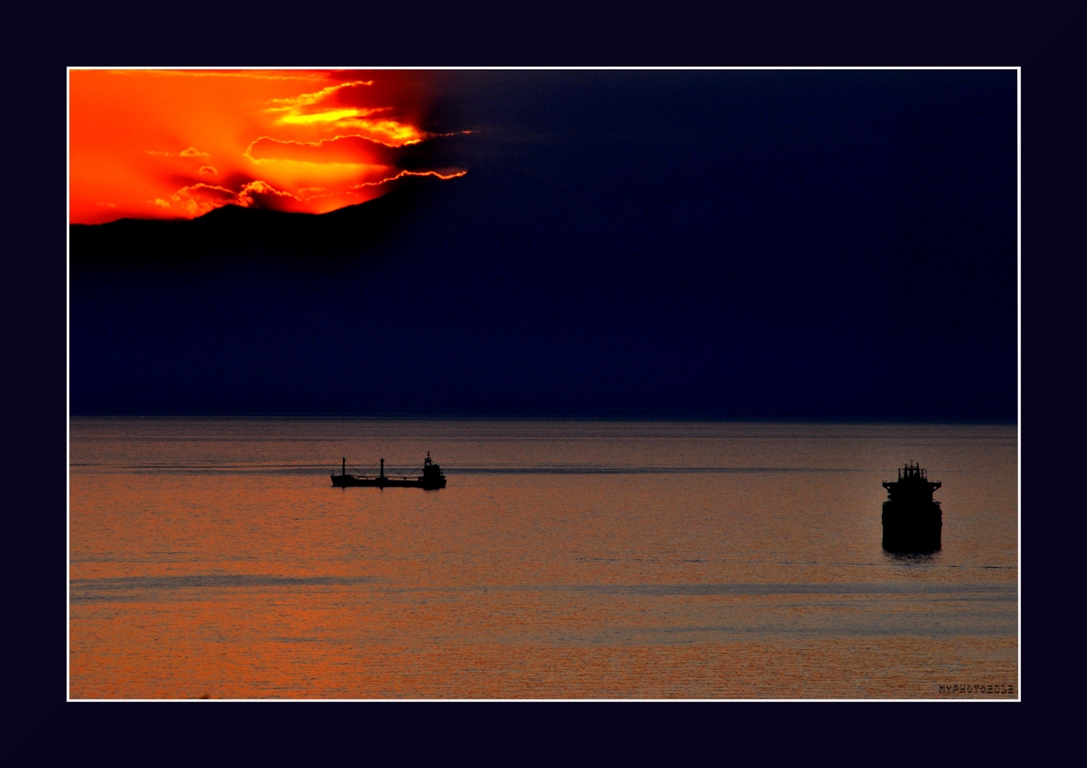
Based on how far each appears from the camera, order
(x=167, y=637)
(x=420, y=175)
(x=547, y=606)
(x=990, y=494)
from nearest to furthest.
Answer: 1. (x=167, y=637)
2. (x=420, y=175)
3. (x=547, y=606)
4. (x=990, y=494)

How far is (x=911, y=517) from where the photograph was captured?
138 feet

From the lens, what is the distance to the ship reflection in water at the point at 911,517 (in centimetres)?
4038

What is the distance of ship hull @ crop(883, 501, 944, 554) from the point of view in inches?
1638

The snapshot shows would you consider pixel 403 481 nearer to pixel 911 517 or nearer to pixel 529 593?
pixel 911 517

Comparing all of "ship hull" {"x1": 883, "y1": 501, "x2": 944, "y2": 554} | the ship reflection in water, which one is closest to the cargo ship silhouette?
"ship hull" {"x1": 883, "y1": 501, "x2": 944, "y2": 554}

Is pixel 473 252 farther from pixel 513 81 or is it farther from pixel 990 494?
pixel 990 494

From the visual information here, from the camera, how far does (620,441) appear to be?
6033 inches

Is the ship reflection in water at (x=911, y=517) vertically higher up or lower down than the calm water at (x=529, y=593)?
higher up

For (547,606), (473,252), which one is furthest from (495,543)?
(547,606)

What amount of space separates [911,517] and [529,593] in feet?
55.9

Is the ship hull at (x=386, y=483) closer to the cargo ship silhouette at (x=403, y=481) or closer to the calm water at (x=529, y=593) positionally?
the cargo ship silhouette at (x=403, y=481)

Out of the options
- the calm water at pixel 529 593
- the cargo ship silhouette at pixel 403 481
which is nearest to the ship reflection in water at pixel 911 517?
the calm water at pixel 529 593

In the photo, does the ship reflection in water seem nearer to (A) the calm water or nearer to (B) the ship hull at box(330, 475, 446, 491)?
(A) the calm water

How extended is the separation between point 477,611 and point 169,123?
14.0 m
